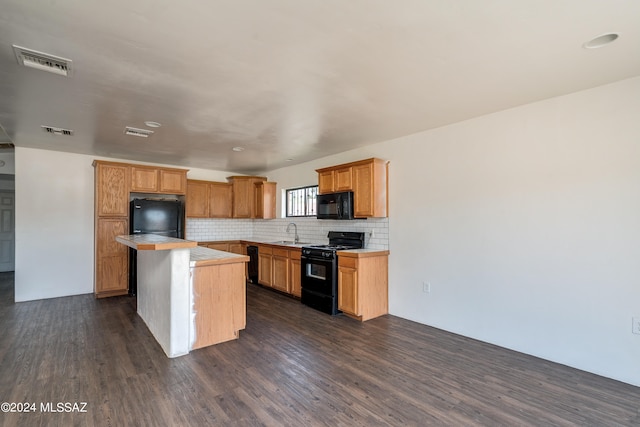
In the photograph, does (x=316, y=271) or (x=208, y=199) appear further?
(x=208, y=199)

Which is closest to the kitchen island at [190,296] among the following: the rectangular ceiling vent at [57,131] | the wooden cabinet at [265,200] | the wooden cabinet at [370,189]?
the rectangular ceiling vent at [57,131]

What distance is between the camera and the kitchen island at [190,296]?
117 inches

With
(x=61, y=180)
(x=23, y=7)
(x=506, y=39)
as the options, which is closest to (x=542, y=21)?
(x=506, y=39)

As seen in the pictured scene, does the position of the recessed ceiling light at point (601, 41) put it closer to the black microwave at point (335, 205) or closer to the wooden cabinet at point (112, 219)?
the black microwave at point (335, 205)

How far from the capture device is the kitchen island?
2963 mm

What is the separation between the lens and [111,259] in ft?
16.9

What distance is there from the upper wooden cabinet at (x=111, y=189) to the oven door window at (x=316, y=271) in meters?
3.38

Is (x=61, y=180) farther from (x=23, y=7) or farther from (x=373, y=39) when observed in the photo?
(x=373, y=39)

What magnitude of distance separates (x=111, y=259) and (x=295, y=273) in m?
3.17

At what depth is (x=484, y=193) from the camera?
3365 mm

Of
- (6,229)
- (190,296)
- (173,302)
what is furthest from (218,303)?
(6,229)

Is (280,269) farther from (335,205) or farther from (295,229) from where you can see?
(335,205)

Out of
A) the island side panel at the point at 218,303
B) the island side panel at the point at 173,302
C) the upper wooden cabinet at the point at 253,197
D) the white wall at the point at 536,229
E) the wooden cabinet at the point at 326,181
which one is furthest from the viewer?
the upper wooden cabinet at the point at 253,197

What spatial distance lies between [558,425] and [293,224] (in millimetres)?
4944
